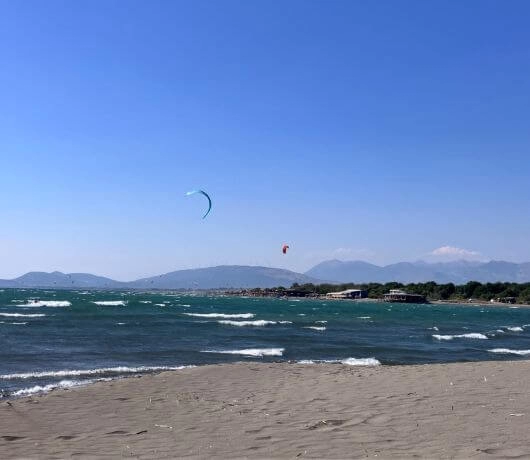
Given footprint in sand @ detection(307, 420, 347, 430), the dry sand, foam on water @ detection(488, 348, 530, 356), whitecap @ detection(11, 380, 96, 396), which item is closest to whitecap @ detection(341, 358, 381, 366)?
the dry sand

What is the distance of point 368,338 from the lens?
33438mm

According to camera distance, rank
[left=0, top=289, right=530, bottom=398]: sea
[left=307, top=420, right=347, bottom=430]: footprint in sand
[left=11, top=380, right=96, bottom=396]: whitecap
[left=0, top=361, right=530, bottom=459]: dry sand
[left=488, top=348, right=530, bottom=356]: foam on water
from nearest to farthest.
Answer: [left=0, top=361, right=530, bottom=459]: dry sand < [left=307, top=420, right=347, bottom=430]: footprint in sand < [left=11, top=380, right=96, bottom=396]: whitecap < [left=0, top=289, right=530, bottom=398]: sea < [left=488, top=348, right=530, bottom=356]: foam on water

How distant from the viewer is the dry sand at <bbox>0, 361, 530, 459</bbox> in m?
7.09

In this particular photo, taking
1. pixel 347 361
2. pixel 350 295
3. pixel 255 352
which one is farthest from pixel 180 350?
pixel 350 295

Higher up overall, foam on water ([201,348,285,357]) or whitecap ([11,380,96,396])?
whitecap ([11,380,96,396])

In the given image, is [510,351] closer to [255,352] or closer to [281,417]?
[255,352]

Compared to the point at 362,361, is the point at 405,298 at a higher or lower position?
lower

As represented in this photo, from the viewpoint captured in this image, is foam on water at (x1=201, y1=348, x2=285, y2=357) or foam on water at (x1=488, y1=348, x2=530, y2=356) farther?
foam on water at (x1=488, y1=348, x2=530, y2=356)

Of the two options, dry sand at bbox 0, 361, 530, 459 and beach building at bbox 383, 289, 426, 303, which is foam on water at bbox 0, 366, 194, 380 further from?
beach building at bbox 383, 289, 426, 303

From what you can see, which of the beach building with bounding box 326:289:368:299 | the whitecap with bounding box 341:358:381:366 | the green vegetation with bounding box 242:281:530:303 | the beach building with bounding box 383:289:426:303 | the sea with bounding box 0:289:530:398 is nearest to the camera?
the sea with bounding box 0:289:530:398

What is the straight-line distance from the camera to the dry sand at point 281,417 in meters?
7.09

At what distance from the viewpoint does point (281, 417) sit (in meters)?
9.42

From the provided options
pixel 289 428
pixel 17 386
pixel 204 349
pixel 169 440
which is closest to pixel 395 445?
pixel 289 428

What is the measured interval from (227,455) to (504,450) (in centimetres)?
321
